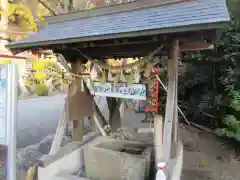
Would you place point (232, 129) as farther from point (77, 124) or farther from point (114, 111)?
point (77, 124)

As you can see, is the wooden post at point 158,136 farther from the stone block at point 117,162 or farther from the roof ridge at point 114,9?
the roof ridge at point 114,9

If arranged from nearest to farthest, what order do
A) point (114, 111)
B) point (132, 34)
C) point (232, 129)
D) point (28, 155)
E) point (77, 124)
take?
point (132, 34)
point (77, 124)
point (28, 155)
point (232, 129)
point (114, 111)

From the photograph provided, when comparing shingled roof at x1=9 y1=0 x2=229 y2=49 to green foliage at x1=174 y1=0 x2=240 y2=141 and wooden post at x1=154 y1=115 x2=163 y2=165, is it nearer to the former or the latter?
wooden post at x1=154 y1=115 x2=163 y2=165

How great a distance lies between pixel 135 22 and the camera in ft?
8.52

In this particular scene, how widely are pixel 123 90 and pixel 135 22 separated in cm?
99

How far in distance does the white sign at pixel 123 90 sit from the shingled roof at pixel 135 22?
84 cm

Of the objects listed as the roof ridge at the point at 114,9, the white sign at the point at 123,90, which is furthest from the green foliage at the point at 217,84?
the roof ridge at the point at 114,9

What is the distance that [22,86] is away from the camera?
46.1ft

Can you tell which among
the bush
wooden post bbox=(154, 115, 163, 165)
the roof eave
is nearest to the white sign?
Result: wooden post bbox=(154, 115, 163, 165)

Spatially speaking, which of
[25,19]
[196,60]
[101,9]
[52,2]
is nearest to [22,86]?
[25,19]

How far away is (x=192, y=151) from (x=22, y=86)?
11994 mm

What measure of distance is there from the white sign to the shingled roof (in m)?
0.84

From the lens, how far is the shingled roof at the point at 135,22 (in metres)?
2.16

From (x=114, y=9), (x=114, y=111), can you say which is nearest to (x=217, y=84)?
(x=114, y=111)
